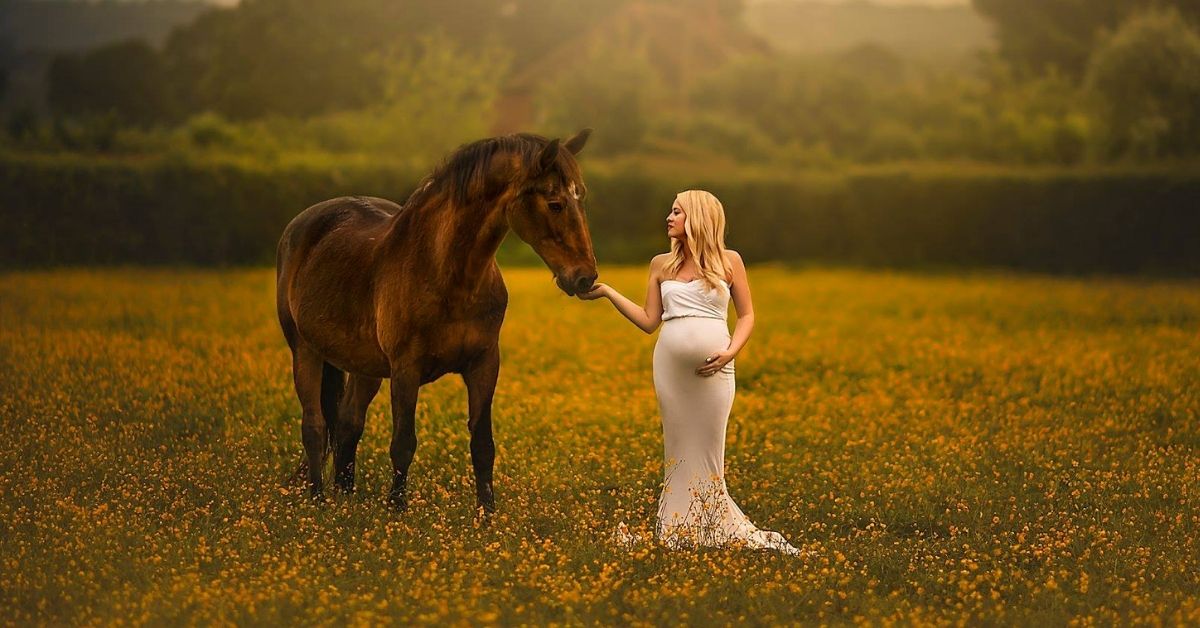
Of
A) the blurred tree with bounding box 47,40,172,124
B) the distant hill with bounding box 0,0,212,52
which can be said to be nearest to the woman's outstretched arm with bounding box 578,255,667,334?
the distant hill with bounding box 0,0,212,52

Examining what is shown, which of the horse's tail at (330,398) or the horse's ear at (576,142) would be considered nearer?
the horse's ear at (576,142)

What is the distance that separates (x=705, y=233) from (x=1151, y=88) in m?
43.4

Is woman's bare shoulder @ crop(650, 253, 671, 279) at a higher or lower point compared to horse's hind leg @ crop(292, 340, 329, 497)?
higher

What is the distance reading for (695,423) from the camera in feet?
28.7

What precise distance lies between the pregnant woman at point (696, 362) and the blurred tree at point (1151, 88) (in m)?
40.8

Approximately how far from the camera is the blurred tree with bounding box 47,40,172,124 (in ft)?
206

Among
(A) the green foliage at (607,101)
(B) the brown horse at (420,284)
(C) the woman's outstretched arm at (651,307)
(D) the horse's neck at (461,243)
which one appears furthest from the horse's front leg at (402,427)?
(A) the green foliage at (607,101)

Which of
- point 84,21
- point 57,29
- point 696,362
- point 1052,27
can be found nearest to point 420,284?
point 696,362

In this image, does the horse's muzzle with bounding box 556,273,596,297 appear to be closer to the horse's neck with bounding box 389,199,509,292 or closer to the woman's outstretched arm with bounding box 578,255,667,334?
the horse's neck with bounding box 389,199,509,292

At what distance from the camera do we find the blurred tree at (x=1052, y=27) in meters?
62.5

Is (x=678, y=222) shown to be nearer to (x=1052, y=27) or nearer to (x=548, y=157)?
(x=548, y=157)

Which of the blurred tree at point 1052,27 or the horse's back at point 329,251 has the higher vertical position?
the blurred tree at point 1052,27

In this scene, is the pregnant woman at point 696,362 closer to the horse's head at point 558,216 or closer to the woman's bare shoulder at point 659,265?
the woman's bare shoulder at point 659,265

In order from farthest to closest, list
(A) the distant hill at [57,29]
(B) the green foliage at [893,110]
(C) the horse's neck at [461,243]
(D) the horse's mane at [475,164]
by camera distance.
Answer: (B) the green foliage at [893,110] → (A) the distant hill at [57,29] → (C) the horse's neck at [461,243] → (D) the horse's mane at [475,164]
